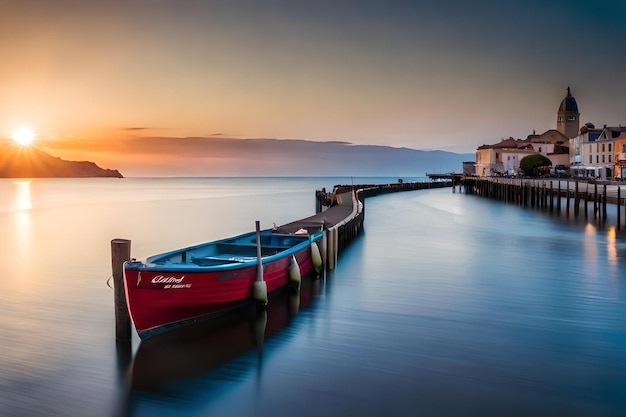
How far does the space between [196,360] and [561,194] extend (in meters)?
51.4

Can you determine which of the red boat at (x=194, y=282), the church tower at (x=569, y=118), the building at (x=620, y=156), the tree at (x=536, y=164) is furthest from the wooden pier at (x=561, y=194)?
the church tower at (x=569, y=118)

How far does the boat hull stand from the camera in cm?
1054

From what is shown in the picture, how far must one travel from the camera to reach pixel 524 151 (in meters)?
118

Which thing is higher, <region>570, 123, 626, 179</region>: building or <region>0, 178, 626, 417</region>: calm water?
<region>570, 123, 626, 179</region>: building

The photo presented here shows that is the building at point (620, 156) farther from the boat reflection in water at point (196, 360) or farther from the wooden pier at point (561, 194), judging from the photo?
the boat reflection in water at point (196, 360)

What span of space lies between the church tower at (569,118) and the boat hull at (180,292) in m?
134

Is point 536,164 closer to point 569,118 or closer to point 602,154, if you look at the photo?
point 602,154

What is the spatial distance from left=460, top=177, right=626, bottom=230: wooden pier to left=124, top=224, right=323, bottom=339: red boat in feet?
94.7

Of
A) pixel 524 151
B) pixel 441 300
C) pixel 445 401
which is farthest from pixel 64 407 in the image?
pixel 524 151

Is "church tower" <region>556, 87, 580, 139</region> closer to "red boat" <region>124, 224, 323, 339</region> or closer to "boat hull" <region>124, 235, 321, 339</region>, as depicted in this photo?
"red boat" <region>124, 224, 323, 339</region>

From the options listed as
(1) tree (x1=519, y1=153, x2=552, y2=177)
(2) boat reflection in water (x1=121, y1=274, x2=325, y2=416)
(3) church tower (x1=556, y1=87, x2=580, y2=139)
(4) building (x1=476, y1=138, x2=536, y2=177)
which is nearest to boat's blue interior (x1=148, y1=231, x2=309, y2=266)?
(2) boat reflection in water (x1=121, y1=274, x2=325, y2=416)

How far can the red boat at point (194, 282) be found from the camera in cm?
1062

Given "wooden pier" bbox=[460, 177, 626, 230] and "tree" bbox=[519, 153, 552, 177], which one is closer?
"wooden pier" bbox=[460, 177, 626, 230]

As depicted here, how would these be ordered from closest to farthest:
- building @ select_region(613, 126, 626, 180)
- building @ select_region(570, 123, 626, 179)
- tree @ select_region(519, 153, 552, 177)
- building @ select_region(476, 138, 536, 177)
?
building @ select_region(613, 126, 626, 180) < building @ select_region(570, 123, 626, 179) < tree @ select_region(519, 153, 552, 177) < building @ select_region(476, 138, 536, 177)
